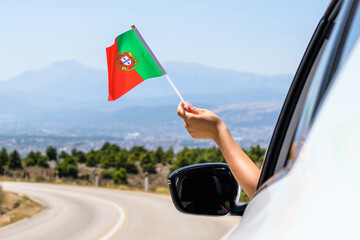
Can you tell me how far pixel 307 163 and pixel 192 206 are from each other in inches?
60.7

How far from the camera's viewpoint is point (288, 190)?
1.09 m

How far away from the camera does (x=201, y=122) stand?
214cm

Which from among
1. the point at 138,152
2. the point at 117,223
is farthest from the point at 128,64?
the point at 138,152

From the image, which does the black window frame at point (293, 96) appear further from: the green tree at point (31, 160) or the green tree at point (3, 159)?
the green tree at point (31, 160)

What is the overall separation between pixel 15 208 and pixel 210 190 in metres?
19.2

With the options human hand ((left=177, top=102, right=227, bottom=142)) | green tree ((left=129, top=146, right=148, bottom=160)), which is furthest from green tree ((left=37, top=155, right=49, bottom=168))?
human hand ((left=177, top=102, right=227, bottom=142))

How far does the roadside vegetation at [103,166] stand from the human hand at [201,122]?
42.2 m

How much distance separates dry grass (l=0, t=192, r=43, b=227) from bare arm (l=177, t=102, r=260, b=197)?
1487cm

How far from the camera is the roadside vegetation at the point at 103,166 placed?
48.3 metres

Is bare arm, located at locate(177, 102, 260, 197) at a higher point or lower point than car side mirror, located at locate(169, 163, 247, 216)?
higher

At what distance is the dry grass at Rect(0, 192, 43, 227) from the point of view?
17.4m

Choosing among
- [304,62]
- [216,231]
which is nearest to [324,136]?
[304,62]

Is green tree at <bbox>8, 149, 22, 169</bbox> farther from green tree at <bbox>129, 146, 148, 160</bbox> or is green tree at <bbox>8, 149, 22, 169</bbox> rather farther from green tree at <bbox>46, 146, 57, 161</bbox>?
green tree at <bbox>129, 146, 148, 160</bbox>

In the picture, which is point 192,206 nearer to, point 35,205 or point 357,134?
point 357,134
